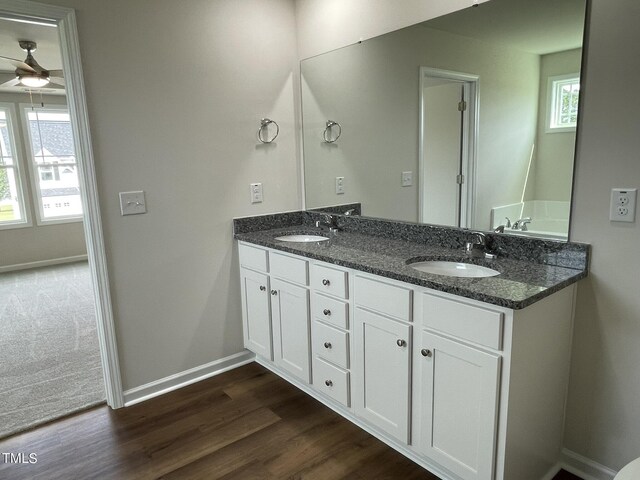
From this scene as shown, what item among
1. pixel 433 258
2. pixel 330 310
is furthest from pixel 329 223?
pixel 433 258

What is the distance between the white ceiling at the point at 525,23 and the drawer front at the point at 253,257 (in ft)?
4.78

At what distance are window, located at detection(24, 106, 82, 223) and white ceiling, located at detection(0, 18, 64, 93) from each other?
583 millimetres

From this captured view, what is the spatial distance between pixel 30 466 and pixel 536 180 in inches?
99.2

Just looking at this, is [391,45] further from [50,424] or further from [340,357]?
[50,424]

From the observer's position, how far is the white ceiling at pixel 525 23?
1.59 metres

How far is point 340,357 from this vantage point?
6.81 ft

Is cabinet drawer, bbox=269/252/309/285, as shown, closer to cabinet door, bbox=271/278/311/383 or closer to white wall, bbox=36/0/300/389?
cabinet door, bbox=271/278/311/383

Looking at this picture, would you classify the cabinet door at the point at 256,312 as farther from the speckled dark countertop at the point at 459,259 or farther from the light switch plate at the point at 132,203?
the light switch plate at the point at 132,203

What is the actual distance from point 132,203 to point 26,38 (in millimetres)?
2650

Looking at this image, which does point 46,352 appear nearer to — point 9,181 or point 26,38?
point 26,38

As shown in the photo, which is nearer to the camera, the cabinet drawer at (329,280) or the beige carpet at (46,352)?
the cabinet drawer at (329,280)

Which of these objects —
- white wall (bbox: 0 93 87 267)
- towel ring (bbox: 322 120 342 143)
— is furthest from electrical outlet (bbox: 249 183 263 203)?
white wall (bbox: 0 93 87 267)

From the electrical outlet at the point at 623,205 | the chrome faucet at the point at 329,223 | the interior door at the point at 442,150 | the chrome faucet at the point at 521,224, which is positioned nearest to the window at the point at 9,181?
the chrome faucet at the point at 329,223

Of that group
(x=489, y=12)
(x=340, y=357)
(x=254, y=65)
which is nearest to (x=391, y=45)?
(x=489, y=12)
